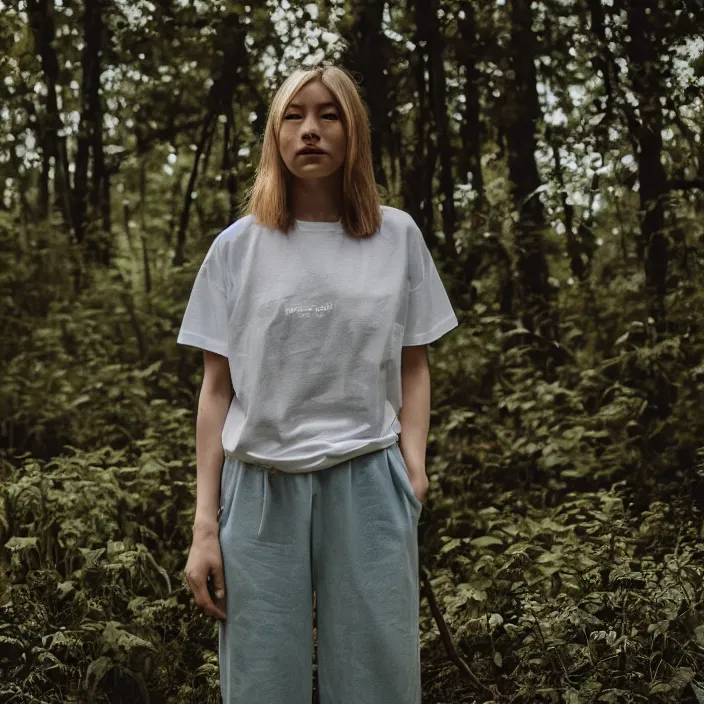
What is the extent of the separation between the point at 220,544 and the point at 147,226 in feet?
12.6

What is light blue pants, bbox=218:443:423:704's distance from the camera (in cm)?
168

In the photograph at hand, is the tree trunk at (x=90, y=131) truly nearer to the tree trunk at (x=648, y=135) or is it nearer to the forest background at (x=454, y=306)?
the forest background at (x=454, y=306)

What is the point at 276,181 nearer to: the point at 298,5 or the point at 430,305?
the point at 430,305

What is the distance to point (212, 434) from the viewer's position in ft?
5.80

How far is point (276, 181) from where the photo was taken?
5.87ft

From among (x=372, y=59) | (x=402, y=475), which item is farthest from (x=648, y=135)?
(x=402, y=475)

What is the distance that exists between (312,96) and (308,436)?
0.68 m

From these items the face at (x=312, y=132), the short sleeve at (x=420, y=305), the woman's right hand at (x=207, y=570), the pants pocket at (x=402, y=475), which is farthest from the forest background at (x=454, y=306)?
the face at (x=312, y=132)

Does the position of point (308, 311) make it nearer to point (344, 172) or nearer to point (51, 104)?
point (344, 172)

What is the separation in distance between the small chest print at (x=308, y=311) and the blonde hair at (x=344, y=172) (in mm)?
175

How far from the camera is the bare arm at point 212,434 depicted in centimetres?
176

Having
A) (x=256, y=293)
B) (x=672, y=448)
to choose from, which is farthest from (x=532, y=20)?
(x=256, y=293)

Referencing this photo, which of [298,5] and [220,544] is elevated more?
[298,5]

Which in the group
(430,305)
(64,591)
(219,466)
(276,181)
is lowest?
(64,591)
